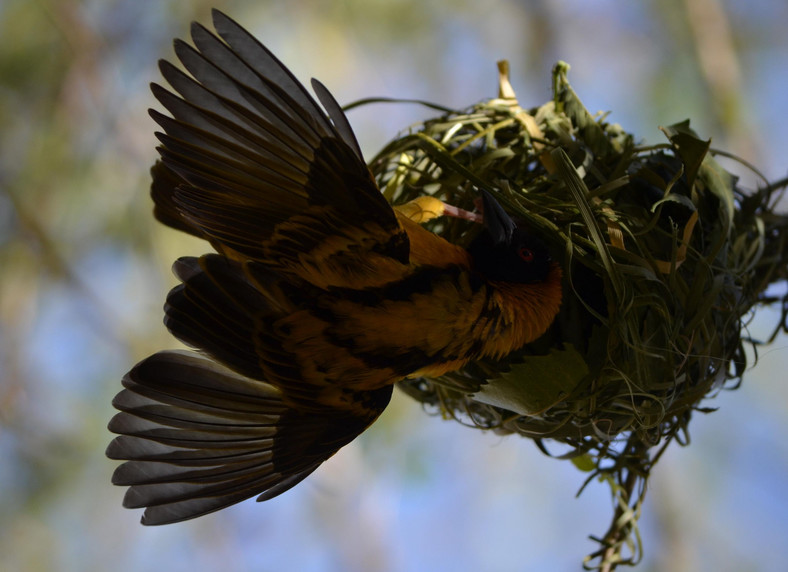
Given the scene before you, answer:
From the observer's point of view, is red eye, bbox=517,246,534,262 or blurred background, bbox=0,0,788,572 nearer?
red eye, bbox=517,246,534,262

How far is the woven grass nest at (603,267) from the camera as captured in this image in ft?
2.06

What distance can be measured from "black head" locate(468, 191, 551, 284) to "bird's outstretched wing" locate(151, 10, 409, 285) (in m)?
0.10

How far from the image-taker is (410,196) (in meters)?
0.76

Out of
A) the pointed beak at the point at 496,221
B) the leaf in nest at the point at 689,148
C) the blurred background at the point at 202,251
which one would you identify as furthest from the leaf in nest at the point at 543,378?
the blurred background at the point at 202,251

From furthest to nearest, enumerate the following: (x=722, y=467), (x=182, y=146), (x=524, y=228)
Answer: (x=722, y=467), (x=524, y=228), (x=182, y=146)

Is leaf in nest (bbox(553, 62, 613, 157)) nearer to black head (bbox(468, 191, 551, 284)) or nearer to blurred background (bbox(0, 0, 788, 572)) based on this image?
black head (bbox(468, 191, 551, 284))

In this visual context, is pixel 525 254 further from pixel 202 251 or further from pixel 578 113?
pixel 202 251

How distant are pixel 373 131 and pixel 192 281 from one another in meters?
1.52

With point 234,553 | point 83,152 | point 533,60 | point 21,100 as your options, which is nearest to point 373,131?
point 533,60

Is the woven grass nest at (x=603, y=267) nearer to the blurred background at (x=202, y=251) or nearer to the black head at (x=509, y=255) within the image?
the black head at (x=509, y=255)

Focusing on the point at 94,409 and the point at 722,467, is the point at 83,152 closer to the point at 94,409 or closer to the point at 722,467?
the point at 94,409

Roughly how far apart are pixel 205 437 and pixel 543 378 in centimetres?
→ 31

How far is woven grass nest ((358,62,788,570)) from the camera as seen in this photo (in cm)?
63

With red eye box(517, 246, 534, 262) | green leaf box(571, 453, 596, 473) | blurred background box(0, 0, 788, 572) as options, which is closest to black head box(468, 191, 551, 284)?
red eye box(517, 246, 534, 262)
